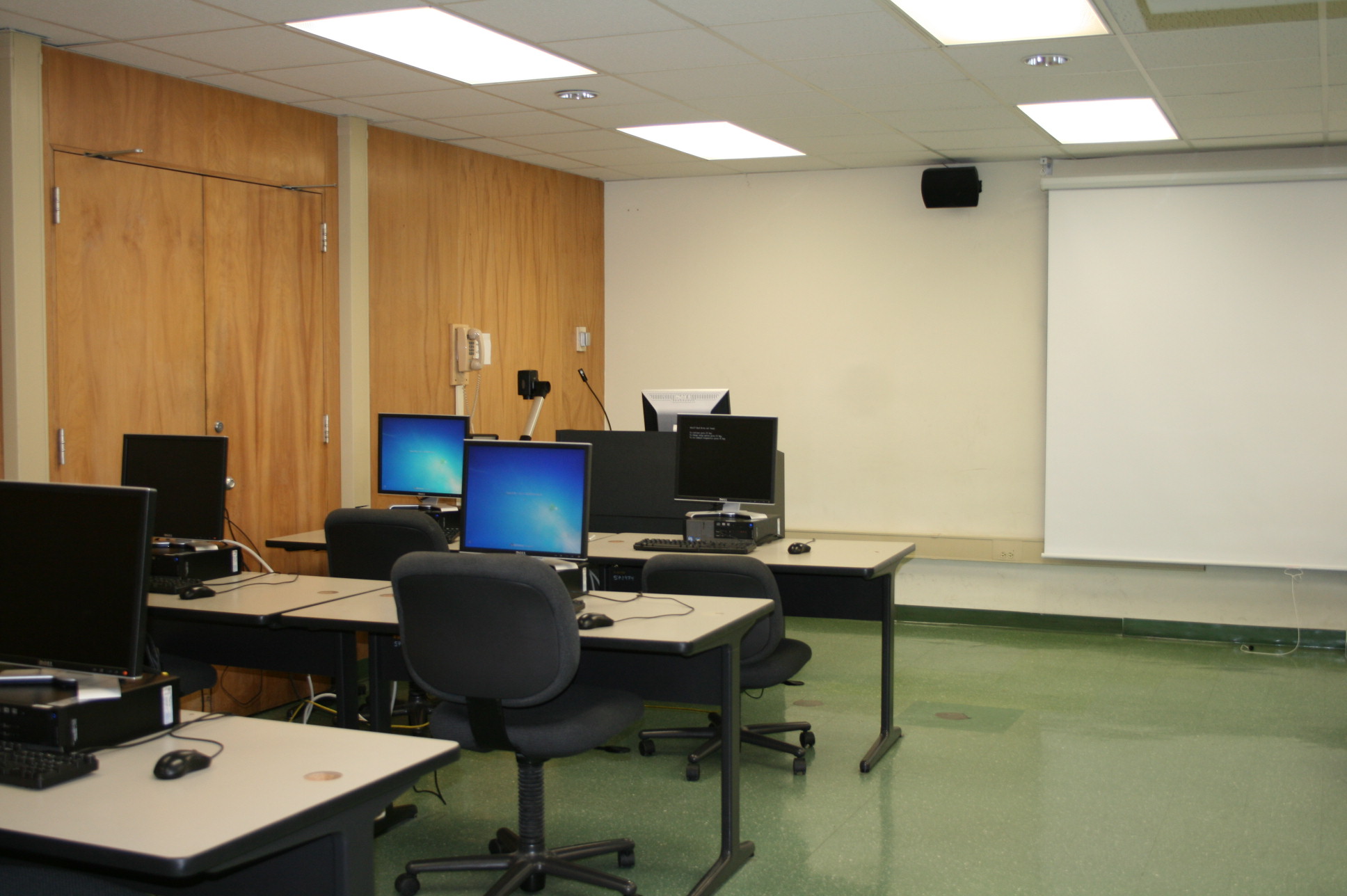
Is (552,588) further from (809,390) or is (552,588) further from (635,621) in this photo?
(809,390)

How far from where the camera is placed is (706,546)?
452cm

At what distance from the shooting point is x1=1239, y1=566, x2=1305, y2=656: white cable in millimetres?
6039

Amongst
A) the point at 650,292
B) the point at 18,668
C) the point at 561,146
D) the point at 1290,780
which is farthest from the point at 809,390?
the point at 18,668

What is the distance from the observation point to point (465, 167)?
20.2ft

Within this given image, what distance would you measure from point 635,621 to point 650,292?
15.0ft

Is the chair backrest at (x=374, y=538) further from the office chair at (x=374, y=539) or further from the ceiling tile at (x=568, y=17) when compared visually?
the ceiling tile at (x=568, y=17)

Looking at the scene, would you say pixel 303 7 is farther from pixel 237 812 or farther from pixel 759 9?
pixel 237 812

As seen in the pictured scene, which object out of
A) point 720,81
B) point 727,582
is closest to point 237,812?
point 727,582

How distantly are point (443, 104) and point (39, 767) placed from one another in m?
3.80

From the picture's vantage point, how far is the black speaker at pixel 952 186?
254 inches

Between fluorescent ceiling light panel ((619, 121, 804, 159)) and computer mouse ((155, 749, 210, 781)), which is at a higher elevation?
fluorescent ceiling light panel ((619, 121, 804, 159))

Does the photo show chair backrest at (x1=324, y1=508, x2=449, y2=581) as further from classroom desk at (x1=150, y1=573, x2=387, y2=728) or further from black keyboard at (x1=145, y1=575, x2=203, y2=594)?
black keyboard at (x1=145, y1=575, x2=203, y2=594)

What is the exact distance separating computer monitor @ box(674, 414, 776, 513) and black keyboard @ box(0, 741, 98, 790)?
2893 millimetres

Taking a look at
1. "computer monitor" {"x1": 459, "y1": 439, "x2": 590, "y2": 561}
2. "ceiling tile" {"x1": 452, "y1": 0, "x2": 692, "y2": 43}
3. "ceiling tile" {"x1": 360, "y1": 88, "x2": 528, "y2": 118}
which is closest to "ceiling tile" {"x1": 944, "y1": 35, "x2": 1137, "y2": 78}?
"ceiling tile" {"x1": 452, "y1": 0, "x2": 692, "y2": 43}
